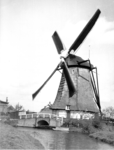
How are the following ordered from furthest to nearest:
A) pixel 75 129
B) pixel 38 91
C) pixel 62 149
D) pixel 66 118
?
1. pixel 66 118
2. pixel 75 129
3. pixel 38 91
4. pixel 62 149

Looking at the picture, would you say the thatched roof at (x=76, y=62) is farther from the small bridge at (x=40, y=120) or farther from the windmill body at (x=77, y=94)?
the small bridge at (x=40, y=120)

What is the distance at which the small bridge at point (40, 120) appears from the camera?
24042 millimetres

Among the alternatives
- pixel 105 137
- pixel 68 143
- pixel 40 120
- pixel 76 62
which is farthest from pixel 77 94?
pixel 68 143

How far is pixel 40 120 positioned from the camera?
994 inches

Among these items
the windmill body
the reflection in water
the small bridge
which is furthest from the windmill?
the reflection in water

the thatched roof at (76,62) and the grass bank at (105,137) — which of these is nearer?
the grass bank at (105,137)

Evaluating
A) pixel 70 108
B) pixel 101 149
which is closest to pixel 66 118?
pixel 70 108

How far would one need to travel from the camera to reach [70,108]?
987 inches

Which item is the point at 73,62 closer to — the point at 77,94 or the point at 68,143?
the point at 77,94

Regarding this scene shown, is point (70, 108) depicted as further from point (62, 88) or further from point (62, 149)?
point (62, 149)

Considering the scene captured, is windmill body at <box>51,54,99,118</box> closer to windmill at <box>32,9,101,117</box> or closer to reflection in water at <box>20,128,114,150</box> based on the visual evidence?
windmill at <box>32,9,101,117</box>

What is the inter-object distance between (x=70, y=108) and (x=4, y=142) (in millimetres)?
18092

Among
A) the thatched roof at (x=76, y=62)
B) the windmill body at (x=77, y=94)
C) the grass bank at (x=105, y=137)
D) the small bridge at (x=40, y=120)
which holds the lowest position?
the grass bank at (x=105, y=137)

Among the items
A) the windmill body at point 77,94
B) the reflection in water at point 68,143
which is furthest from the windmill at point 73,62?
the reflection in water at point 68,143
